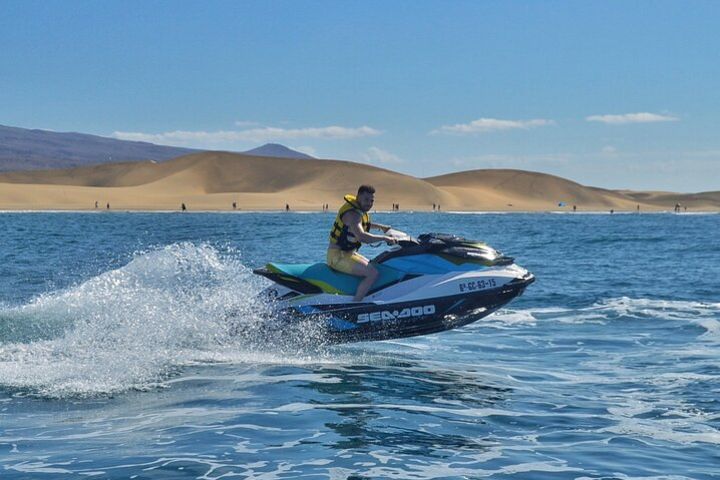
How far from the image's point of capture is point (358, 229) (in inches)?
403

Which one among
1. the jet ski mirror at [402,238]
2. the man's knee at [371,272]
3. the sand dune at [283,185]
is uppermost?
the sand dune at [283,185]

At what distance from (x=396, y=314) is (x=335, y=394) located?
2.13m

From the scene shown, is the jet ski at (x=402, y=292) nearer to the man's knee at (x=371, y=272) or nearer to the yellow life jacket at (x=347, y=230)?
the man's knee at (x=371, y=272)

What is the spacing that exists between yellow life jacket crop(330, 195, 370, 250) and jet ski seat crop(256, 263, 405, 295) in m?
0.43

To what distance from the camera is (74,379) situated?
28.8ft

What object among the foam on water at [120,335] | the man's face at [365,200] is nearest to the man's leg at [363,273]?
the man's face at [365,200]

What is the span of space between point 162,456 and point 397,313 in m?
4.58

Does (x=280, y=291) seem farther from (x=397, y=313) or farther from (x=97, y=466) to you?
(x=97, y=466)

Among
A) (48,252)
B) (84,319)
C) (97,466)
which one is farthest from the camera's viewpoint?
(48,252)

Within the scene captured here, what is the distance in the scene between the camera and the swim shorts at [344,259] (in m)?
10.6

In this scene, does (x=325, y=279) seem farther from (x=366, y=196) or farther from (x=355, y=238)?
(x=366, y=196)

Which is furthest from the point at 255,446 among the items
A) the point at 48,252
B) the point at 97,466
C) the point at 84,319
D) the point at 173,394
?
the point at 48,252

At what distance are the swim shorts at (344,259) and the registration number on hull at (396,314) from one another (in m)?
0.55

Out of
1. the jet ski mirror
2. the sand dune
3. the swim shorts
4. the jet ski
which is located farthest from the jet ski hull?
the sand dune
